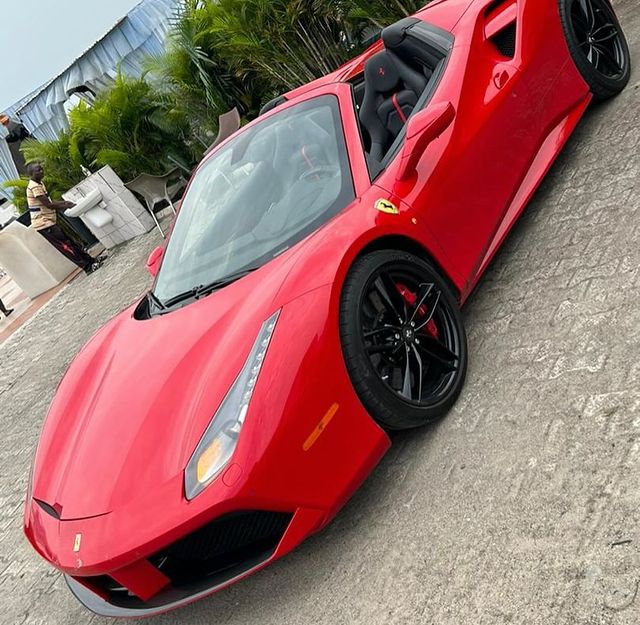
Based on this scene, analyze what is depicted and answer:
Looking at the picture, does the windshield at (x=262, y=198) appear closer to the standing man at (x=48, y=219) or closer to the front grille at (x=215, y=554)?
the front grille at (x=215, y=554)

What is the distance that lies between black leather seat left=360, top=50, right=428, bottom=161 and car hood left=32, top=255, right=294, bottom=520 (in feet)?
4.19

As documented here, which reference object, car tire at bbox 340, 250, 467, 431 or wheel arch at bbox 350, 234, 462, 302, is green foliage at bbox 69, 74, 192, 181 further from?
car tire at bbox 340, 250, 467, 431

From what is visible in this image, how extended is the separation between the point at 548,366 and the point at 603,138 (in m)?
2.09

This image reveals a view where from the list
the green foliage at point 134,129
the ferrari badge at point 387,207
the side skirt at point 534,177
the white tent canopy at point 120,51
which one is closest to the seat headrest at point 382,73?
the side skirt at point 534,177

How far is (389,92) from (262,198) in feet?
3.46

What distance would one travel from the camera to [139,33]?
16.4 metres

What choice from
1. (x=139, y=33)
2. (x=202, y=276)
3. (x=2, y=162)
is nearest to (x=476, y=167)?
(x=202, y=276)

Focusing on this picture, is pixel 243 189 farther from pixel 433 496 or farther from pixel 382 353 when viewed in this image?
pixel 433 496

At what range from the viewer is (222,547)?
91.7 inches

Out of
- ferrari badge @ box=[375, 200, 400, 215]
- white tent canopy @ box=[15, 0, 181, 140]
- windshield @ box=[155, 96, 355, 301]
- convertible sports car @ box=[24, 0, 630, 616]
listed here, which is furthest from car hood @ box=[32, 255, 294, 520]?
white tent canopy @ box=[15, 0, 181, 140]

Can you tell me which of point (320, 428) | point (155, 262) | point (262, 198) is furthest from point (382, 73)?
point (320, 428)

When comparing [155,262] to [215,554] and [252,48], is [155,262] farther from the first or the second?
[252,48]

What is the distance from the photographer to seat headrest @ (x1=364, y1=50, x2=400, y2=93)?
3648mm

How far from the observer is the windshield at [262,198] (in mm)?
2965
